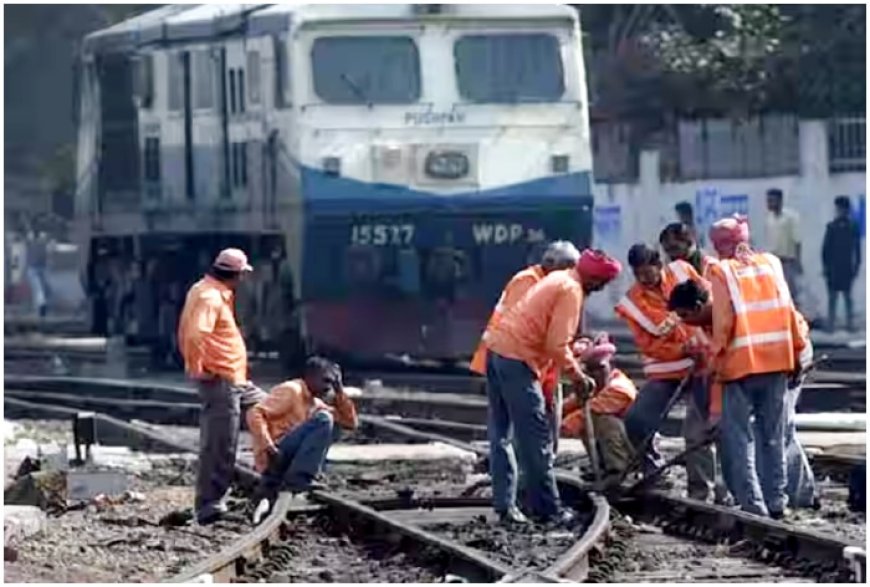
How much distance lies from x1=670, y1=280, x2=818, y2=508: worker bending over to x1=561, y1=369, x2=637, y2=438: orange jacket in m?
0.60

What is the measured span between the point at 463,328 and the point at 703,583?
1384 centimetres

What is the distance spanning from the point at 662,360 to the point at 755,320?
3.74ft

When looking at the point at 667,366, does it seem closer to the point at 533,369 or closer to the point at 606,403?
the point at 606,403

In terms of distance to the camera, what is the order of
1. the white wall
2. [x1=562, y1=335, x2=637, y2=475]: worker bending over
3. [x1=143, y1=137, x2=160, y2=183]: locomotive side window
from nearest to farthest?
1. [x1=562, y1=335, x2=637, y2=475]: worker bending over
2. [x1=143, y1=137, x2=160, y2=183]: locomotive side window
3. the white wall

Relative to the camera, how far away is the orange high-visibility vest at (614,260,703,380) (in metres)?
14.7

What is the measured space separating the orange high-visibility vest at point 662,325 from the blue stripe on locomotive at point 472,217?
1008 centimetres

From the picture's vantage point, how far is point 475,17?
25484 mm

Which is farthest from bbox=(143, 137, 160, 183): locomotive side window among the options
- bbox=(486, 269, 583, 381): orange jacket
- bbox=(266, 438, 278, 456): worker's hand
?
bbox=(486, 269, 583, 381): orange jacket

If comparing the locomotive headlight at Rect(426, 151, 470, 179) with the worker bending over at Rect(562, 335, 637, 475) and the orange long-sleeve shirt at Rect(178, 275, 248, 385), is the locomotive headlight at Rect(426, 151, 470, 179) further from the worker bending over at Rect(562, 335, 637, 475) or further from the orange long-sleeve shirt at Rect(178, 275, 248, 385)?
the orange long-sleeve shirt at Rect(178, 275, 248, 385)

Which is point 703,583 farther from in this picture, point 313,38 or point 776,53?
point 776,53

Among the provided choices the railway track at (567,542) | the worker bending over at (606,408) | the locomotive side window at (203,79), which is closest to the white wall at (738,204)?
the locomotive side window at (203,79)

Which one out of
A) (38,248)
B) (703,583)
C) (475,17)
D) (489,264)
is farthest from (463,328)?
(38,248)

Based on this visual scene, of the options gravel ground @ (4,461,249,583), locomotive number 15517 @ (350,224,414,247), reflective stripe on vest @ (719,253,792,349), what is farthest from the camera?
locomotive number 15517 @ (350,224,414,247)

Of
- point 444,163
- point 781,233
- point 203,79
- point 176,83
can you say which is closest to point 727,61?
point 781,233
